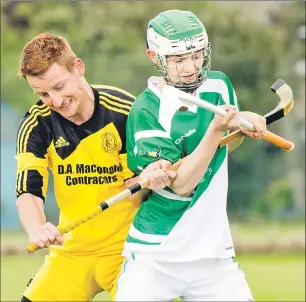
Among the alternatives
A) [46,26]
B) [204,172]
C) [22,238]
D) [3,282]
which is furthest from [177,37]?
[46,26]

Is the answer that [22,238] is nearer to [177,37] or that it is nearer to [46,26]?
[46,26]

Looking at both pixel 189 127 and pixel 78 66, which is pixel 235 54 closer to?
pixel 78 66

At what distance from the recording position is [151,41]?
4.97 meters

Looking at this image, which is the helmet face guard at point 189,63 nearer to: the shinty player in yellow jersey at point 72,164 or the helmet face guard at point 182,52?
the helmet face guard at point 182,52

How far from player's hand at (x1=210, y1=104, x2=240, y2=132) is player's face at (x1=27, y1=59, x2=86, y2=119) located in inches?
38.0

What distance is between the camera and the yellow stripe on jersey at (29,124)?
5.52m

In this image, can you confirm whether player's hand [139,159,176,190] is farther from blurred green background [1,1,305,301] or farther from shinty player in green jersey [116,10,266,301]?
blurred green background [1,1,305,301]

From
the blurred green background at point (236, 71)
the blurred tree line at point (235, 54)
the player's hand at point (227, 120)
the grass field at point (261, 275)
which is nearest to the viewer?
the player's hand at point (227, 120)

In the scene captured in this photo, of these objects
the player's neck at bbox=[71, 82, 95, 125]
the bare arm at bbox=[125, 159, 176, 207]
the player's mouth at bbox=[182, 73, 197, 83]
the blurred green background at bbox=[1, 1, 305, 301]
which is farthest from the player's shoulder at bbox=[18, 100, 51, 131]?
the blurred green background at bbox=[1, 1, 305, 301]

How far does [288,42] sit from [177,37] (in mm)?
13312

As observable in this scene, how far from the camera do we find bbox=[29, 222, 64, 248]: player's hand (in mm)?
4848

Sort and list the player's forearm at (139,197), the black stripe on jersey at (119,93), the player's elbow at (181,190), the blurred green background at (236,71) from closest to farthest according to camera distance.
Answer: the player's elbow at (181,190) < the player's forearm at (139,197) < the black stripe on jersey at (119,93) < the blurred green background at (236,71)

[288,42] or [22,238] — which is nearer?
[22,238]

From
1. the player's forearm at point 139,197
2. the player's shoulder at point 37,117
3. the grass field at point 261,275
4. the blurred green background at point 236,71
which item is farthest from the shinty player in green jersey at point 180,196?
the blurred green background at point 236,71
